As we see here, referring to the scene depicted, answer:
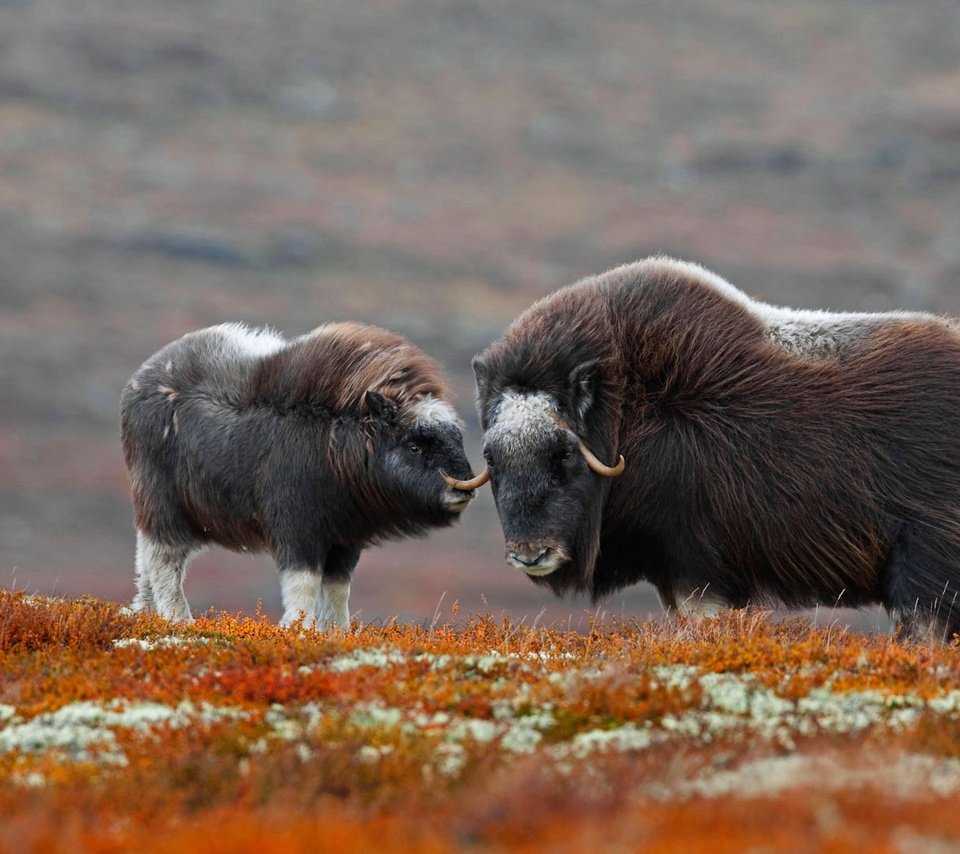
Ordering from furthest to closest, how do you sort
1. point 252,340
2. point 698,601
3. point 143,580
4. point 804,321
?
point 252,340, point 143,580, point 804,321, point 698,601

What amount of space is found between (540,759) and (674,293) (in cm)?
376

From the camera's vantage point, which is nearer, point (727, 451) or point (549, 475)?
point (727, 451)

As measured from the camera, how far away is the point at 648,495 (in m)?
7.00

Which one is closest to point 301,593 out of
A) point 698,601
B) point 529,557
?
point 529,557

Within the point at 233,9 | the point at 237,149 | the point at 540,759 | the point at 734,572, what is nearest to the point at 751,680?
the point at 540,759

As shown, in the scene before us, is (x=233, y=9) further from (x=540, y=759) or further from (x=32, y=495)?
(x=540, y=759)

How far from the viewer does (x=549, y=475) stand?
703cm

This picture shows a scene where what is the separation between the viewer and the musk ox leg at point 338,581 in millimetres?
8531

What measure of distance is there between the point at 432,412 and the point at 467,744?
14.2 ft

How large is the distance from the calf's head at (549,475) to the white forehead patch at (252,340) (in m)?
2.47

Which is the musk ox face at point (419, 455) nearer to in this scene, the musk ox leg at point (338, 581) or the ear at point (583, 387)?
the musk ox leg at point (338, 581)

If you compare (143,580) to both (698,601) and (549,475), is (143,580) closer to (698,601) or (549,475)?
(549,475)

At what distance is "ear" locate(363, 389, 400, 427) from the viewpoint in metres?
8.34

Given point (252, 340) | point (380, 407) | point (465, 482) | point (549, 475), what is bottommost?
point (465, 482)
